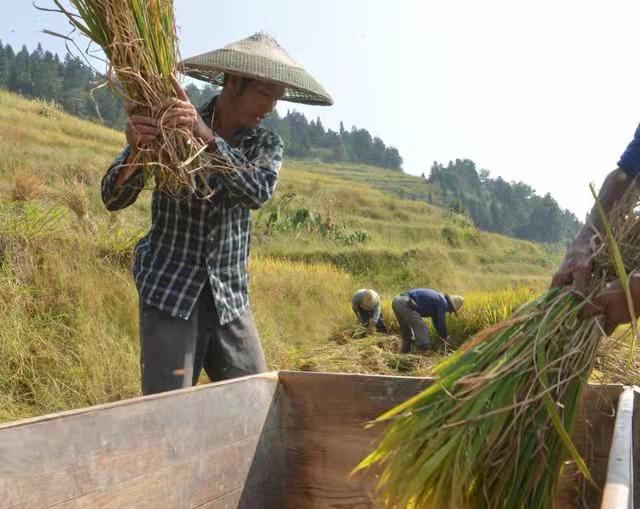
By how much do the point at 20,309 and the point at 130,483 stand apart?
3440 mm

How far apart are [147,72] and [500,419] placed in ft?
4.02

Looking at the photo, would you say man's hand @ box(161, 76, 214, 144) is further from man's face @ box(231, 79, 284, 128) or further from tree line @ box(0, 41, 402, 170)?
tree line @ box(0, 41, 402, 170)

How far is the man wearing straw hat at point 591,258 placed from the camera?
136cm

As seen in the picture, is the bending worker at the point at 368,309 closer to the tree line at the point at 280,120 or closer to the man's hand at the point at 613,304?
the man's hand at the point at 613,304

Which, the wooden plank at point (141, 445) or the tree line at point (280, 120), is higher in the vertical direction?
the tree line at point (280, 120)

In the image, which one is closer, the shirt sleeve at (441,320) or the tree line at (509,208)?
the shirt sleeve at (441,320)

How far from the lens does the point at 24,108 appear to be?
23.5 m

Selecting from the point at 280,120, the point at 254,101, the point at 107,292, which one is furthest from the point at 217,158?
the point at 280,120

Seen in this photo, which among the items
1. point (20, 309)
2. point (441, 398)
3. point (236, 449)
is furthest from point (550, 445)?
point (20, 309)

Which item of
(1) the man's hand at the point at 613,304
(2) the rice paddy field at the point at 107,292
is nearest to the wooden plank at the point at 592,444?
(1) the man's hand at the point at 613,304

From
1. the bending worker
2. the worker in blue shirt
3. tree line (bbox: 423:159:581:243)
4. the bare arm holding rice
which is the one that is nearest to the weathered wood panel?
the bare arm holding rice

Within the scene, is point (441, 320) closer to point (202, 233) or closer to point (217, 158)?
point (202, 233)

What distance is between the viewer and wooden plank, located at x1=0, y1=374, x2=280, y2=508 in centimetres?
118

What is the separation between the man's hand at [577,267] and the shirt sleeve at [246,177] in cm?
80
